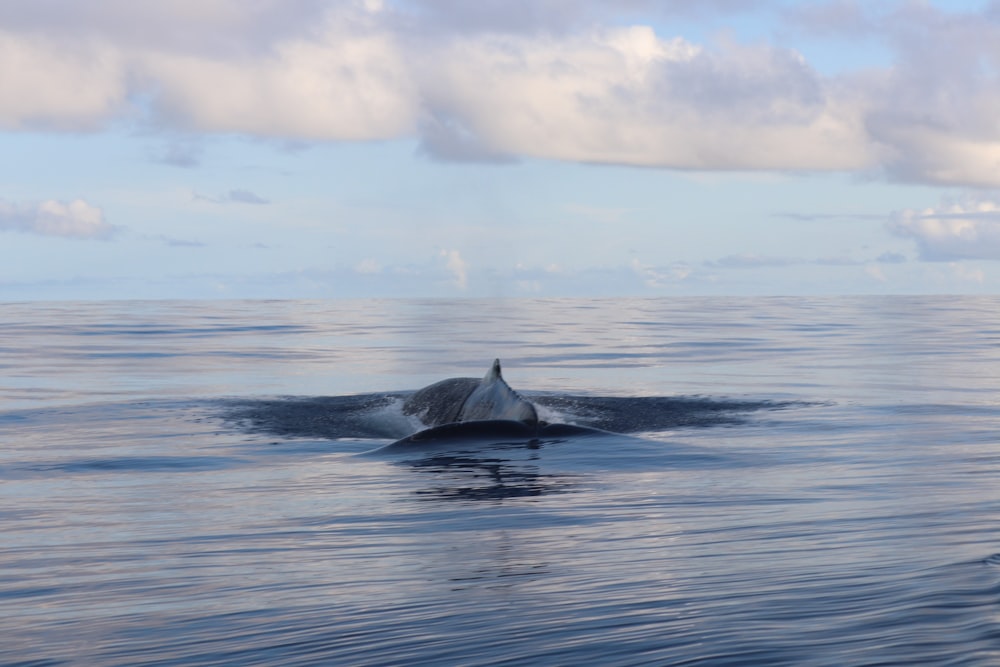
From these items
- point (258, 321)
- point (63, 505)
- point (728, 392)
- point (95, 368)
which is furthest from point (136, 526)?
point (258, 321)

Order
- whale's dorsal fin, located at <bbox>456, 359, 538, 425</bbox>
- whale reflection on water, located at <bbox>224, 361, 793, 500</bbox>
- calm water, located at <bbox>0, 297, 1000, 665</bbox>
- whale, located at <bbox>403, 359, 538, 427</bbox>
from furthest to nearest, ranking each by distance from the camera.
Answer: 1. whale, located at <bbox>403, 359, 538, 427</bbox>
2. whale's dorsal fin, located at <bbox>456, 359, 538, 425</bbox>
3. whale reflection on water, located at <bbox>224, 361, 793, 500</bbox>
4. calm water, located at <bbox>0, 297, 1000, 665</bbox>

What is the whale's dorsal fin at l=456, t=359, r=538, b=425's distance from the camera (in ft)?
47.0

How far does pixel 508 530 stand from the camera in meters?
8.23

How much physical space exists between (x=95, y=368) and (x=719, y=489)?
771 inches

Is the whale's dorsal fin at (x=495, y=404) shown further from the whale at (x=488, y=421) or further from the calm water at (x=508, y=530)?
the calm water at (x=508, y=530)

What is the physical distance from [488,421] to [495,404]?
69cm

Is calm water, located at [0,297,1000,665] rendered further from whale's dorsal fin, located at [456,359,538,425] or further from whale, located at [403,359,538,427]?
whale's dorsal fin, located at [456,359,538,425]

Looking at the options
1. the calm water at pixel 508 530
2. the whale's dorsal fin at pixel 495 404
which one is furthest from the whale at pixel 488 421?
the calm water at pixel 508 530

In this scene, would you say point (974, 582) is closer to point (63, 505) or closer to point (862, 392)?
point (63, 505)

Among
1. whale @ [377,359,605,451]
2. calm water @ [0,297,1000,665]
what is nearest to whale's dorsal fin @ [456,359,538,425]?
whale @ [377,359,605,451]

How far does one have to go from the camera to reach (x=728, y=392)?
20.2 meters

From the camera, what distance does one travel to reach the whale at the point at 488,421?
13672mm

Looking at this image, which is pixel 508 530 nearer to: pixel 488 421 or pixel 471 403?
pixel 488 421

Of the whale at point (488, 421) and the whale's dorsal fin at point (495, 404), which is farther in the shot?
the whale's dorsal fin at point (495, 404)
